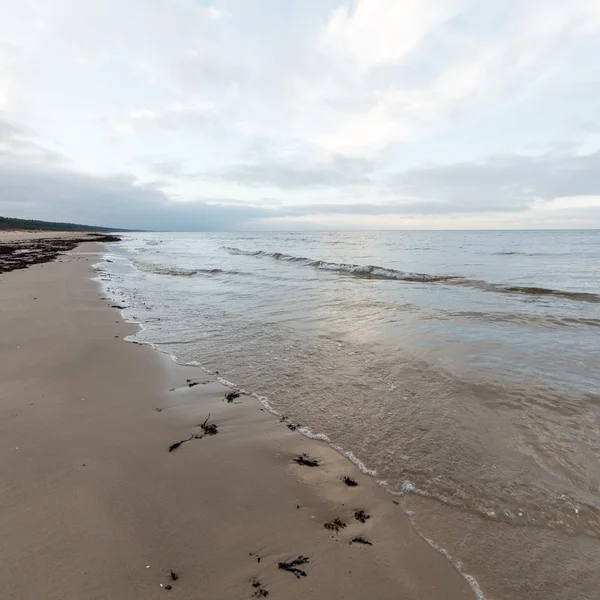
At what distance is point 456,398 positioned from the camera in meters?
4.24

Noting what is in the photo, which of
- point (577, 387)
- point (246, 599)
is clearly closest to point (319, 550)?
point (246, 599)

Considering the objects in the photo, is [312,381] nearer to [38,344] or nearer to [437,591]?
[437,591]

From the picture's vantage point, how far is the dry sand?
1916 millimetres

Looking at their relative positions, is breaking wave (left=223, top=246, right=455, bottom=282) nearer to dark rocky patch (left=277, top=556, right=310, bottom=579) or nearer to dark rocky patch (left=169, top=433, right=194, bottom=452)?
dark rocky patch (left=169, top=433, right=194, bottom=452)

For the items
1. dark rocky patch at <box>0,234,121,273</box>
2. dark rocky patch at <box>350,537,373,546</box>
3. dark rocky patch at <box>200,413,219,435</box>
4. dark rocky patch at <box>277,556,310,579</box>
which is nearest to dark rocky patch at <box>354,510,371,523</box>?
dark rocky patch at <box>350,537,373,546</box>

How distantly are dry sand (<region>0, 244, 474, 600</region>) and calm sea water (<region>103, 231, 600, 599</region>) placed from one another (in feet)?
1.23

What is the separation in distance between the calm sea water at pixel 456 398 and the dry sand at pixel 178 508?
1.23 ft

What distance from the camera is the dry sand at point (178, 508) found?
6.29 ft

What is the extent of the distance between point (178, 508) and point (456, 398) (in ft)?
11.2

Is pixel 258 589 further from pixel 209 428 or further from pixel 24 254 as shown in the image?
pixel 24 254

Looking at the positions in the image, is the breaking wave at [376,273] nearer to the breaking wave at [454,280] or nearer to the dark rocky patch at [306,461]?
the breaking wave at [454,280]

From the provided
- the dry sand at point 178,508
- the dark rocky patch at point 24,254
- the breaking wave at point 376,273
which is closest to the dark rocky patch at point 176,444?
the dry sand at point 178,508

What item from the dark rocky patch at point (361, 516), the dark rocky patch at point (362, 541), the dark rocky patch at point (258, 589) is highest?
the dark rocky patch at point (258, 589)

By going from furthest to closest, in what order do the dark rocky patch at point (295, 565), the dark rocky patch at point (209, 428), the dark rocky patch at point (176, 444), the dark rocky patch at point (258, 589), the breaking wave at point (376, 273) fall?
the breaking wave at point (376, 273), the dark rocky patch at point (209, 428), the dark rocky patch at point (176, 444), the dark rocky patch at point (295, 565), the dark rocky patch at point (258, 589)
